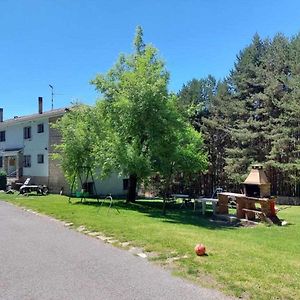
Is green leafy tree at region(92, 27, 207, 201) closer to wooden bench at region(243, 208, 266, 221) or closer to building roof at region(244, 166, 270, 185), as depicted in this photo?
building roof at region(244, 166, 270, 185)

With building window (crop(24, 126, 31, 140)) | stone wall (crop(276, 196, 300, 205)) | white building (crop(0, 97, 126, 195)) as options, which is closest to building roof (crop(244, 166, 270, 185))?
stone wall (crop(276, 196, 300, 205))

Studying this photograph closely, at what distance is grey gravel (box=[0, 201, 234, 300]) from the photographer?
5.46 metres

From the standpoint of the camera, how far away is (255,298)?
5285mm

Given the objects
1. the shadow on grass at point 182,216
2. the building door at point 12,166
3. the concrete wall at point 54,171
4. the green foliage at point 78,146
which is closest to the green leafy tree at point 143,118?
the shadow on grass at point 182,216

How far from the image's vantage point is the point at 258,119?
33562mm

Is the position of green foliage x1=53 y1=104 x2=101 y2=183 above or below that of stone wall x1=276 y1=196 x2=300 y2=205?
above

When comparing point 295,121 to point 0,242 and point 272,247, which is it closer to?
point 272,247

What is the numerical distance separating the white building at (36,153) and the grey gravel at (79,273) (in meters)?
21.0

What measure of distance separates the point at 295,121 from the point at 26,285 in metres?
26.2

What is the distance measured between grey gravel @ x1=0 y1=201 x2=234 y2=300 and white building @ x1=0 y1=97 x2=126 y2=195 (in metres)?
21.0

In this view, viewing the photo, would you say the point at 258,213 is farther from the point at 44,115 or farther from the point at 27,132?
the point at 27,132

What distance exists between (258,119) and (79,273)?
96.4 feet

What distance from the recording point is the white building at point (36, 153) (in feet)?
100

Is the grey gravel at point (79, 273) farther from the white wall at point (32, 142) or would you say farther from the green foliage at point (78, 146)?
the white wall at point (32, 142)
